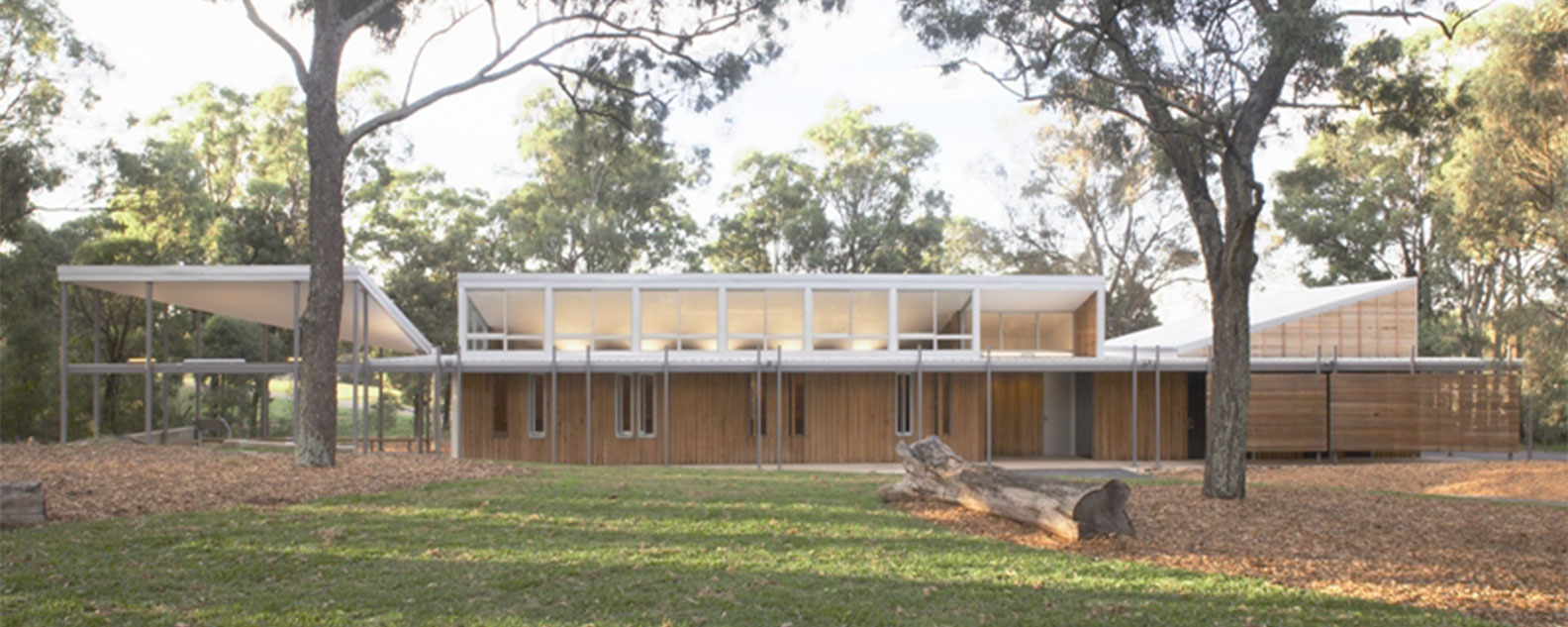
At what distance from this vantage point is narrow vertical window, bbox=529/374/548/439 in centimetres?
2109

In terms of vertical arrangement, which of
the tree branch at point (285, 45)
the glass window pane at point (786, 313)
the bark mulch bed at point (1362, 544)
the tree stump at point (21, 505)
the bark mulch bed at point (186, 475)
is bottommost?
the bark mulch bed at point (1362, 544)

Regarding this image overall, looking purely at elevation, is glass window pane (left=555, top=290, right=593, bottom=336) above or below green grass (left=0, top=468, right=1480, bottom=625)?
above

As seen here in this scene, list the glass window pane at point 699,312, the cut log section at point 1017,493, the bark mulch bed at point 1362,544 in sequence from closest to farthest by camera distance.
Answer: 1. the bark mulch bed at point 1362,544
2. the cut log section at point 1017,493
3. the glass window pane at point 699,312

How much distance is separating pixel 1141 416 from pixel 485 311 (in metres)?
14.0

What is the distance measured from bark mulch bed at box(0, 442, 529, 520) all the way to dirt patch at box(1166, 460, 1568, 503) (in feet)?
36.8

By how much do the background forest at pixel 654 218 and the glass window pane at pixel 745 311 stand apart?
491 cm

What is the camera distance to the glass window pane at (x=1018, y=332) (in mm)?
24719

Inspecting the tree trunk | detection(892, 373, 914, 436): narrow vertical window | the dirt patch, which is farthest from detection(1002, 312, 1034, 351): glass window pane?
A: the tree trunk

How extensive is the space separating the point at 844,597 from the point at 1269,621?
2.60 metres

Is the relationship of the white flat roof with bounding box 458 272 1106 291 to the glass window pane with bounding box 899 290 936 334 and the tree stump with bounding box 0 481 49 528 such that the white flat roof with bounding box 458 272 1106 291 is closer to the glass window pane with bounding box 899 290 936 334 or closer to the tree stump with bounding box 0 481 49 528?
the glass window pane with bounding box 899 290 936 334

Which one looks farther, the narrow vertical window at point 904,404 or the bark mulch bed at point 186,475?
the narrow vertical window at point 904,404

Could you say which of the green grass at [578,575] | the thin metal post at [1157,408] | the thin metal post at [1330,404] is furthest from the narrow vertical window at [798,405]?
the green grass at [578,575]

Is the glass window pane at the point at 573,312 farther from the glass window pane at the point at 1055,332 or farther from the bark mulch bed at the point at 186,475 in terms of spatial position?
the glass window pane at the point at 1055,332

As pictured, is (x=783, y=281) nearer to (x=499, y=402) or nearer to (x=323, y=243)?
(x=499, y=402)
